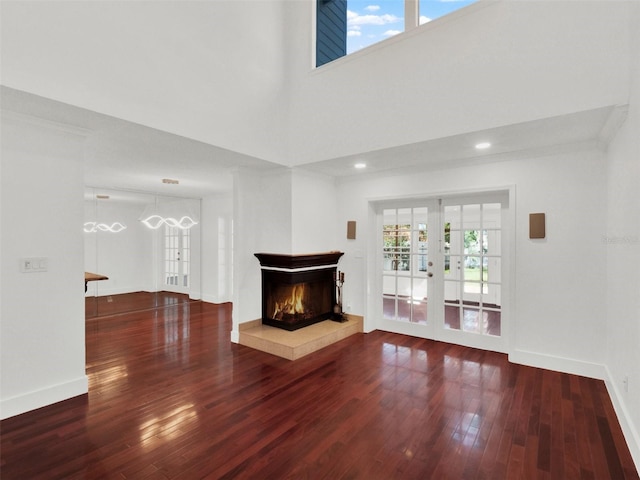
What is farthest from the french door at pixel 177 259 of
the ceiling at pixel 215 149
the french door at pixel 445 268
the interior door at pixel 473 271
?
the interior door at pixel 473 271

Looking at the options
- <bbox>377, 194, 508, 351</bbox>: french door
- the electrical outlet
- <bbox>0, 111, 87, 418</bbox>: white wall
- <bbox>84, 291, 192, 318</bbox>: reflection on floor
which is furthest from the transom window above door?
<bbox>84, 291, 192, 318</bbox>: reflection on floor

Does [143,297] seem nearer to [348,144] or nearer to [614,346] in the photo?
[348,144]

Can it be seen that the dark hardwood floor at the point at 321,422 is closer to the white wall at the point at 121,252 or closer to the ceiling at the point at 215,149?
the white wall at the point at 121,252

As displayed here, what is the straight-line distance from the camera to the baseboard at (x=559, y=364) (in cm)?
327

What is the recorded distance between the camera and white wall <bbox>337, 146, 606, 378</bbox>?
10.7ft

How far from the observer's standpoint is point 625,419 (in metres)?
2.35

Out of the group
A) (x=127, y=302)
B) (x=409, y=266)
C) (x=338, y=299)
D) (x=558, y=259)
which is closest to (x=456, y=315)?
(x=409, y=266)

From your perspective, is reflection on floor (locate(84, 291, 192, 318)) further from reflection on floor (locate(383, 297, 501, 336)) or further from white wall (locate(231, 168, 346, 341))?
reflection on floor (locate(383, 297, 501, 336))

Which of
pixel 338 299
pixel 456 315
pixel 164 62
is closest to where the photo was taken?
pixel 164 62

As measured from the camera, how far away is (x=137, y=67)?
274 cm

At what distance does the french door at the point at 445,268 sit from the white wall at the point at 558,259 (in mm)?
286

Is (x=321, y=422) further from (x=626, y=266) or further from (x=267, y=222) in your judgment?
(x=267, y=222)

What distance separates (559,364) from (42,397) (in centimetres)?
494

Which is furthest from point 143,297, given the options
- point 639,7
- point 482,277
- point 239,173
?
point 639,7
